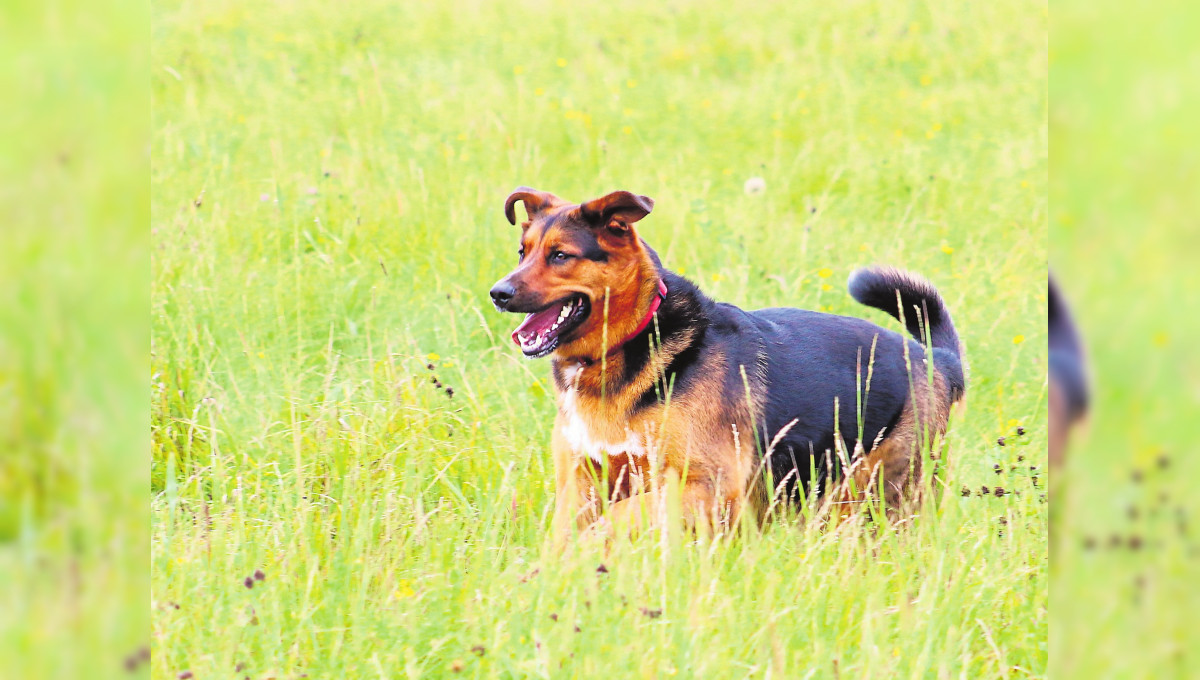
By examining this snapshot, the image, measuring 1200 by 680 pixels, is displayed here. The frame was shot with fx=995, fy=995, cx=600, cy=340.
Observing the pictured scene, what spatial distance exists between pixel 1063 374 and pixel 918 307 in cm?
291

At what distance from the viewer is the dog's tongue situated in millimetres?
3373

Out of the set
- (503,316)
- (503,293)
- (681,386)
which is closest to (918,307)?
(681,386)

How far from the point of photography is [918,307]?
4004mm

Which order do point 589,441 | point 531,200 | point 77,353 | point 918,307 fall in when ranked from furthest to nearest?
point 918,307 → point 531,200 → point 589,441 → point 77,353

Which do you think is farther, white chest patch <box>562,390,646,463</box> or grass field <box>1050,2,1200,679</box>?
white chest patch <box>562,390,646,463</box>

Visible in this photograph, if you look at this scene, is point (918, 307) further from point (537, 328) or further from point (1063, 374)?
point (1063, 374)

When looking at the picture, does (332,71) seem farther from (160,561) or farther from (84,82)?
(84,82)

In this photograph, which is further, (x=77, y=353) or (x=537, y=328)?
(x=537, y=328)

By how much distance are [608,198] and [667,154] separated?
3.65 meters

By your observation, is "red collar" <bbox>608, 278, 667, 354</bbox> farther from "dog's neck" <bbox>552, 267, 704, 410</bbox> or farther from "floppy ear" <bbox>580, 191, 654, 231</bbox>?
"floppy ear" <bbox>580, 191, 654, 231</bbox>

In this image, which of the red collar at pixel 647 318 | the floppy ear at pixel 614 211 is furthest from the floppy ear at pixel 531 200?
the red collar at pixel 647 318

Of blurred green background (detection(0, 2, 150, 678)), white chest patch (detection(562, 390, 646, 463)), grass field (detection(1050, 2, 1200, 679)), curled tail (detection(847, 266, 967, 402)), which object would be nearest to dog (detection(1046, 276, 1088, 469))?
grass field (detection(1050, 2, 1200, 679))

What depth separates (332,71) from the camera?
307 inches

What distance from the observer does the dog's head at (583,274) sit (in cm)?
333
